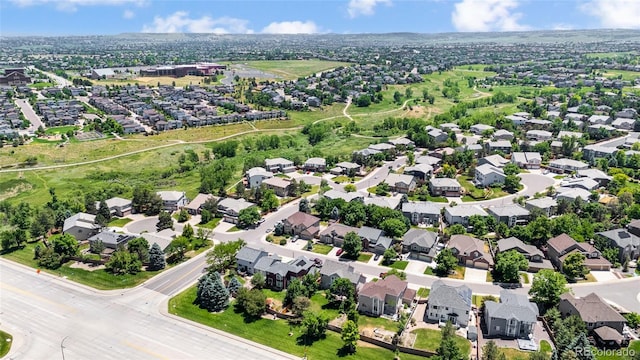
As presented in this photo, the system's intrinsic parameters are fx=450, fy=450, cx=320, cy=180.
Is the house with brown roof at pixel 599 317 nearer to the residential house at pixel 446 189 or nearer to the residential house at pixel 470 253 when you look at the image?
the residential house at pixel 470 253

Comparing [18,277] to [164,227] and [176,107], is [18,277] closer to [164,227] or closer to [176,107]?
[164,227]

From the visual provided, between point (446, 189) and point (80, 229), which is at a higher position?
point (446, 189)

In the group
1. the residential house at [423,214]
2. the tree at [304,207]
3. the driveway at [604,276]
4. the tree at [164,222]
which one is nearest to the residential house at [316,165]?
the tree at [304,207]

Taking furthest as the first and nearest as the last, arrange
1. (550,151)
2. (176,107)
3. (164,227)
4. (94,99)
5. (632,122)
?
1. (94,99)
2. (176,107)
3. (632,122)
4. (550,151)
5. (164,227)

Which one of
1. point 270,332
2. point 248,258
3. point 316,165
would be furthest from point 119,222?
point 316,165

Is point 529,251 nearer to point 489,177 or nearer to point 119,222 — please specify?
point 489,177

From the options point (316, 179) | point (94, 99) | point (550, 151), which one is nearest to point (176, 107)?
point (94, 99)

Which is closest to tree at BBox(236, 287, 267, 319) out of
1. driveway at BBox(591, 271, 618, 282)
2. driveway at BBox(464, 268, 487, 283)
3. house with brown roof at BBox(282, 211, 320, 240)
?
house with brown roof at BBox(282, 211, 320, 240)

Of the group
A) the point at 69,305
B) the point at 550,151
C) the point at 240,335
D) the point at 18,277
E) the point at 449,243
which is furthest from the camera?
the point at 550,151
